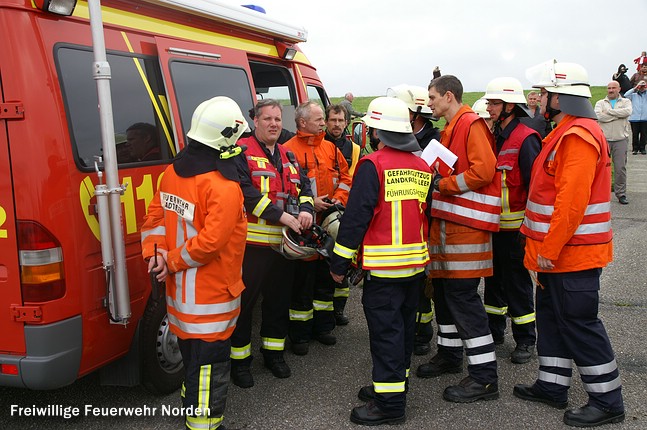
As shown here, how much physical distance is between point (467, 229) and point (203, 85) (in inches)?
80.8

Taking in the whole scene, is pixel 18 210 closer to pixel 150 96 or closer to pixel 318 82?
pixel 150 96

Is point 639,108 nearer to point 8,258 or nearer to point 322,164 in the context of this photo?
point 322,164

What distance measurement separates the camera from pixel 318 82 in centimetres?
615

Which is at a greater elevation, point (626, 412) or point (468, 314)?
point (468, 314)

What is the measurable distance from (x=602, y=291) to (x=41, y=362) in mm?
5347

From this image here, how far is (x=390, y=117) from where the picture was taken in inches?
130

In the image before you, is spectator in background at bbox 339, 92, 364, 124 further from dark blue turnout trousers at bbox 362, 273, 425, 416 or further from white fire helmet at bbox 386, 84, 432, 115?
dark blue turnout trousers at bbox 362, 273, 425, 416

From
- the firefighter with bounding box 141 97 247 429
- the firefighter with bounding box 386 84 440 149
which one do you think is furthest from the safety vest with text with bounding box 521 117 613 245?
the firefighter with bounding box 141 97 247 429

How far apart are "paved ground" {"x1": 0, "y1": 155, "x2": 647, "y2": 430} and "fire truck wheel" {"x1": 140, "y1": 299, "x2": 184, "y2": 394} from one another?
0.14 meters

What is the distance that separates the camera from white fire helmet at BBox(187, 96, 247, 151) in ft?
9.41

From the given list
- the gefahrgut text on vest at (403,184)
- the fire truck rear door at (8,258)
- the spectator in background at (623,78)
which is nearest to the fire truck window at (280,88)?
the gefahrgut text on vest at (403,184)

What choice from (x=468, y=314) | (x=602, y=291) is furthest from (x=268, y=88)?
(x=602, y=291)

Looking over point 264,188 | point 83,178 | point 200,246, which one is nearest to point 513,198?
point 264,188

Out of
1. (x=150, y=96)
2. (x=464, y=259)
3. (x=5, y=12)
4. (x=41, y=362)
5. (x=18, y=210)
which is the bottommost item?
(x=41, y=362)
